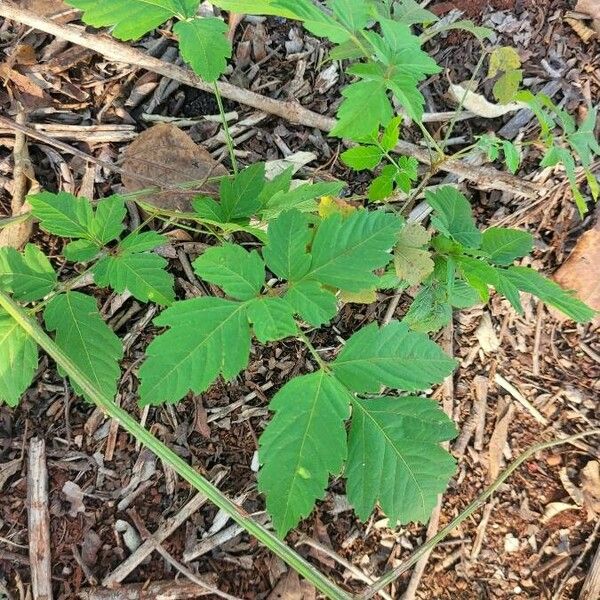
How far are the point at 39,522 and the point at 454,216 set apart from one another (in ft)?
5.46

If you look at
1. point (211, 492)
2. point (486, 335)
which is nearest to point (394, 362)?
point (211, 492)

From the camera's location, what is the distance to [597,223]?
7.64 ft

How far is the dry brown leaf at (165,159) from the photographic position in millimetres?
2174

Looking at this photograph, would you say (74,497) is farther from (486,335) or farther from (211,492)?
(486,335)

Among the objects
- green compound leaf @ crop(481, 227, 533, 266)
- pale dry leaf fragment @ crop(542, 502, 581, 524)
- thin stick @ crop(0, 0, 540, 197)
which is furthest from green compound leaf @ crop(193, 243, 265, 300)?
pale dry leaf fragment @ crop(542, 502, 581, 524)

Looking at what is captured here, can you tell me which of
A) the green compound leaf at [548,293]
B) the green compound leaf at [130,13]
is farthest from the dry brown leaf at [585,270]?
the green compound leaf at [130,13]

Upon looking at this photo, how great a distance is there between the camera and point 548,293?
5.89 feet

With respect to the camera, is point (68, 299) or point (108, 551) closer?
point (68, 299)

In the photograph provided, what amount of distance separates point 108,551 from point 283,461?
0.96 m

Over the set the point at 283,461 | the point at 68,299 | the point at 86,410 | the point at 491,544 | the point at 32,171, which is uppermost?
the point at 32,171

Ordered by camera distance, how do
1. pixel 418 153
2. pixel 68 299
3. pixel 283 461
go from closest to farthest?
pixel 283 461 < pixel 68 299 < pixel 418 153

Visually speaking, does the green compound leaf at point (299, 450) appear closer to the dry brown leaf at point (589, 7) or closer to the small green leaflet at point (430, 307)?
the small green leaflet at point (430, 307)

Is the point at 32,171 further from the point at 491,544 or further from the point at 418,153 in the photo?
the point at 491,544

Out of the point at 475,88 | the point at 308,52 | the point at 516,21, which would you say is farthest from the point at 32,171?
the point at 516,21
